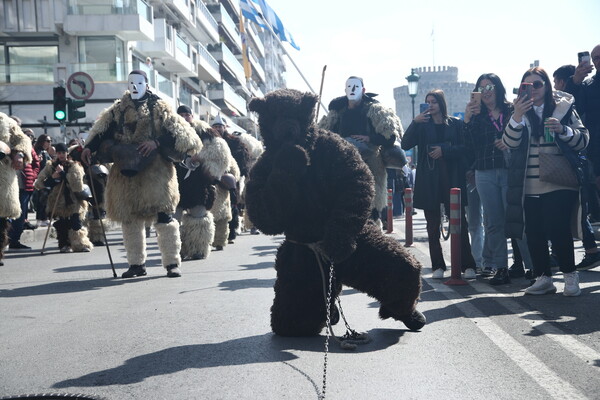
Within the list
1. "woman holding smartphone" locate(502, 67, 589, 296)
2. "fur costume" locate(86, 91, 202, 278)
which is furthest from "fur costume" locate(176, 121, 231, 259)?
"woman holding smartphone" locate(502, 67, 589, 296)

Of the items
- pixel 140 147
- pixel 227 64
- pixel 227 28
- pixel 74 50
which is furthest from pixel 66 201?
pixel 227 28

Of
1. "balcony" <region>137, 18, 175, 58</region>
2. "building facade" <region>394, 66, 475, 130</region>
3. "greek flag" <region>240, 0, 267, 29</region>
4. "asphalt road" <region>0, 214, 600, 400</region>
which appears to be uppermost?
"building facade" <region>394, 66, 475, 130</region>

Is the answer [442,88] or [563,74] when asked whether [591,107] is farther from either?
[442,88]

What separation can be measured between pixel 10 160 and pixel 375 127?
15.6 ft

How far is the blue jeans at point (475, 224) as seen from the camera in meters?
9.10

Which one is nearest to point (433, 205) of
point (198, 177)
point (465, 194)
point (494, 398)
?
point (465, 194)

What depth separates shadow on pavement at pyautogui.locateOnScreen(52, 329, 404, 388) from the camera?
441 centimetres

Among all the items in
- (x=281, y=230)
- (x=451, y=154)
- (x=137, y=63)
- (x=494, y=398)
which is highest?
(x=137, y=63)

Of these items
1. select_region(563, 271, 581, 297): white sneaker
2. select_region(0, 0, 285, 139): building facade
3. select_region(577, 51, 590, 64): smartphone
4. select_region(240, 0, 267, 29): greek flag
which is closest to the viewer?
select_region(563, 271, 581, 297): white sneaker

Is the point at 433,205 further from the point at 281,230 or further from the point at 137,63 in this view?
the point at 137,63

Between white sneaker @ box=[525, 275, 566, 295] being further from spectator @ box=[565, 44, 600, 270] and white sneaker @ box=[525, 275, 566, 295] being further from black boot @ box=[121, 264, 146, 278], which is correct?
black boot @ box=[121, 264, 146, 278]

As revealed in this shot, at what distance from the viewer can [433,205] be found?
8.75 metres

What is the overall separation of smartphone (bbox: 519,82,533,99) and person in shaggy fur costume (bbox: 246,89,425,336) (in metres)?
2.30

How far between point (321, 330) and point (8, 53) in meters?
36.7
